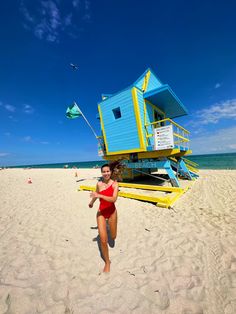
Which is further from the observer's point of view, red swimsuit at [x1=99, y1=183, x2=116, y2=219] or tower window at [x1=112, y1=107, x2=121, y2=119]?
tower window at [x1=112, y1=107, x2=121, y2=119]

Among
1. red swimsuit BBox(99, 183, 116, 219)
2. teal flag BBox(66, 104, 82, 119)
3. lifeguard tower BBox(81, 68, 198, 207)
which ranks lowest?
red swimsuit BBox(99, 183, 116, 219)

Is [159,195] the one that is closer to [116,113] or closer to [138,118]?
[138,118]

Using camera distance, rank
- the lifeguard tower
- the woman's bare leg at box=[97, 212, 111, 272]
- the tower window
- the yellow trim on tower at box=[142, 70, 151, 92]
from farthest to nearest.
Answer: the tower window, the yellow trim on tower at box=[142, 70, 151, 92], the lifeguard tower, the woman's bare leg at box=[97, 212, 111, 272]

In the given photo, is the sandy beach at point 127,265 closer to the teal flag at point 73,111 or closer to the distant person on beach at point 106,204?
the distant person on beach at point 106,204

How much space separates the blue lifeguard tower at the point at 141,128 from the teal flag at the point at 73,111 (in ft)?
8.18

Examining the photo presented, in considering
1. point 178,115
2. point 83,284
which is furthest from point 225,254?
point 178,115

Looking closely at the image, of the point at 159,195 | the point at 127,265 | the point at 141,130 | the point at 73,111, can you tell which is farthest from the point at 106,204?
the point at 73,111

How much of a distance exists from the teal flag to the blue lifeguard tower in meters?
2.49

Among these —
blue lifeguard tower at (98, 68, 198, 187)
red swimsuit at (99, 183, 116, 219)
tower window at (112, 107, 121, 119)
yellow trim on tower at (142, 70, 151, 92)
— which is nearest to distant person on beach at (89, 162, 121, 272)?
red swimsuit at (99, 183, 116, 219)

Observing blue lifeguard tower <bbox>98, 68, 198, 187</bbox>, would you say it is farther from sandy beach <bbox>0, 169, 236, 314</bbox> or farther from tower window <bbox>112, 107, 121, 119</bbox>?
sandy beach <bbox>0, 169, 236, 314</bbox>

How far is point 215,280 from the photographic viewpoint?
2.36 metres

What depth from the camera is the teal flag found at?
38.1 feet

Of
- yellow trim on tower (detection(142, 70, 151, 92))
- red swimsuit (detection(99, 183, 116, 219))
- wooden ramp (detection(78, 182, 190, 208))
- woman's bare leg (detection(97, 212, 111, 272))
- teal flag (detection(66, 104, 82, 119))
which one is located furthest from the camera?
teal flag (detection(66, 104, 82, 119))

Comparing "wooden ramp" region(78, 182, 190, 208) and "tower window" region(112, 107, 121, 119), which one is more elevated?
"tower window" region(112, 107, 121, 119)
